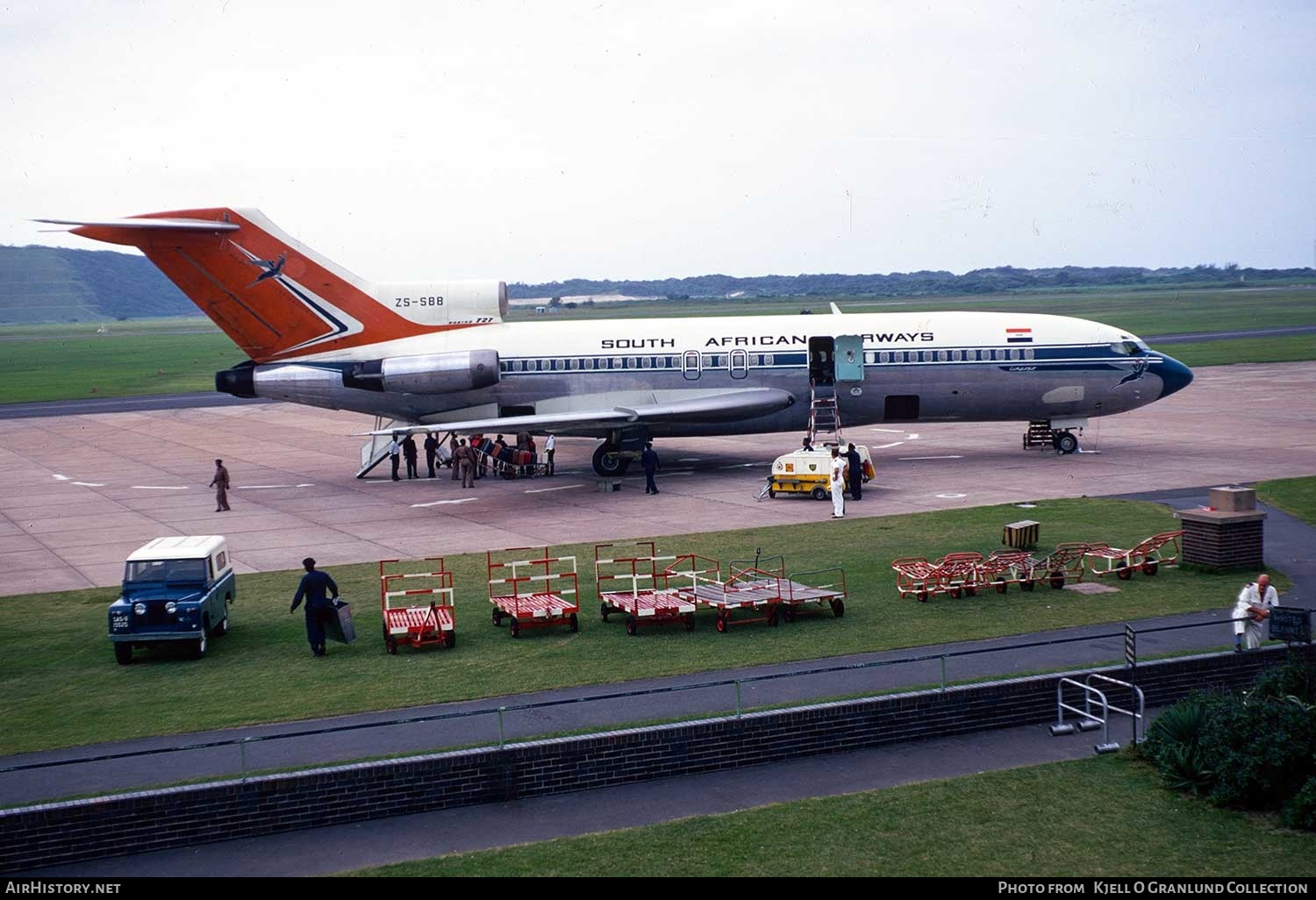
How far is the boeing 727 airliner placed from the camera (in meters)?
36.7

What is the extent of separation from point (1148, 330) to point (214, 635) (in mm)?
92044

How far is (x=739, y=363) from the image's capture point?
121ft

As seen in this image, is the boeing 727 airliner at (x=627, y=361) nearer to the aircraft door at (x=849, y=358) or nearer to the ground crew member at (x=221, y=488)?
the aircraft door at (x=849, y=358)

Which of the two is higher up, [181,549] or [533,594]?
[181,549]

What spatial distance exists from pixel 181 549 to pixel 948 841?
1381cm

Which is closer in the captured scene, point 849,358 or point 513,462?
point 849,358

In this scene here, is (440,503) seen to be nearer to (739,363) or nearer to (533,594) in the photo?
(739,363)

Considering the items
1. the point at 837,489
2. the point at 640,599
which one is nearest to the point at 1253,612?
the point at 640,599

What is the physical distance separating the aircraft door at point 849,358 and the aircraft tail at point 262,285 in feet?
41.6

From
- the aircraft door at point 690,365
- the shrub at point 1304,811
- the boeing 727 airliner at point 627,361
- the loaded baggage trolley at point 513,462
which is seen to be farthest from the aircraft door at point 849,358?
the shrub at point 1304,811

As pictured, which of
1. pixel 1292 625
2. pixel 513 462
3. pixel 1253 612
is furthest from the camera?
pixel 513 462

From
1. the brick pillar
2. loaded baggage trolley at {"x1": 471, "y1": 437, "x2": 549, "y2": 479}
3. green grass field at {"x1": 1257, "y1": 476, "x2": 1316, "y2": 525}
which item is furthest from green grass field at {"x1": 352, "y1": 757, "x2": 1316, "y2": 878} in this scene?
loaded baggage trolley at {"x1": 471, "y1": 437, "x2": 549, "y2": 479}

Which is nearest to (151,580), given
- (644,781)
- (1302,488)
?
(644,781)

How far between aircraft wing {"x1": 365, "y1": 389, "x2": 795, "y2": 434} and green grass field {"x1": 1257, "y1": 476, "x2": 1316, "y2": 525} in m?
13.3
